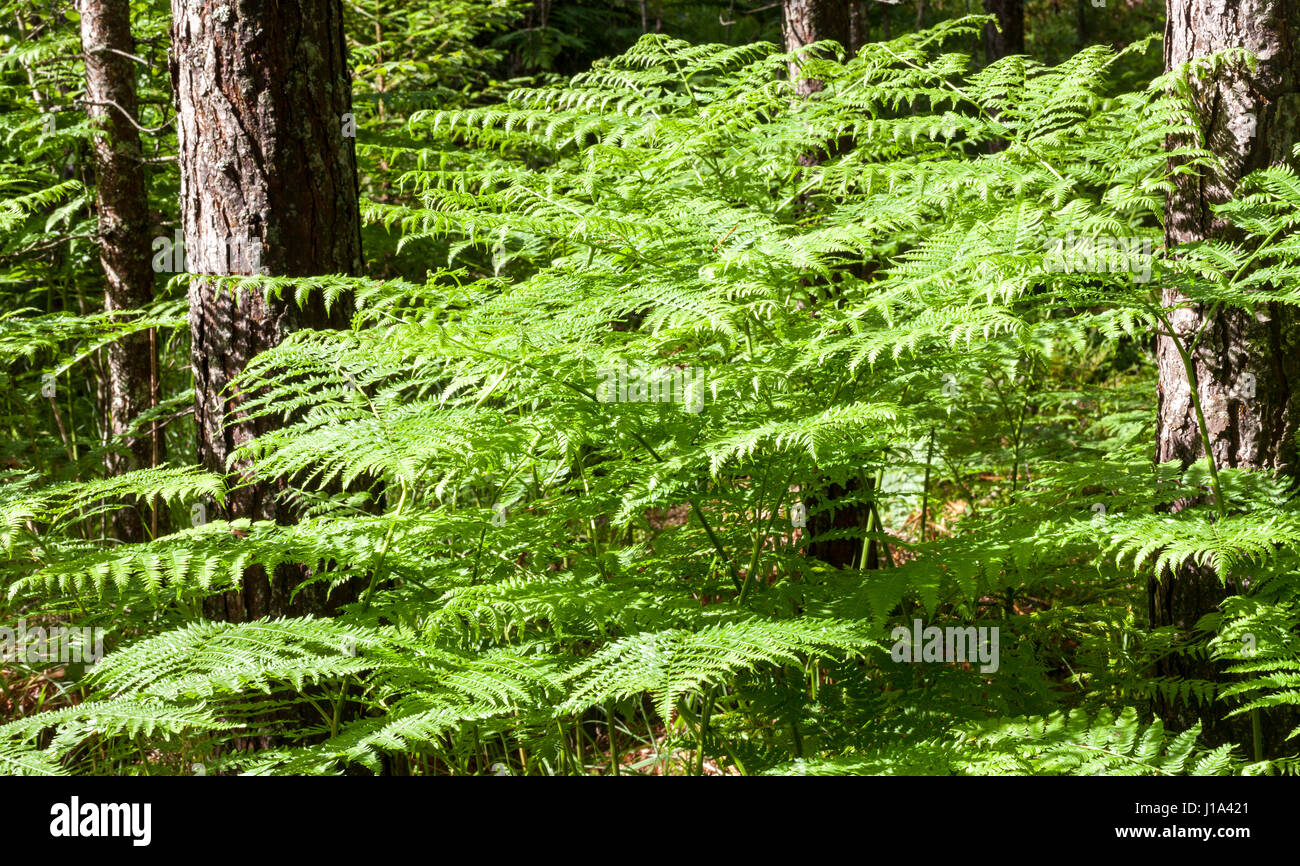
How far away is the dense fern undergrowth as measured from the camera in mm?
1930

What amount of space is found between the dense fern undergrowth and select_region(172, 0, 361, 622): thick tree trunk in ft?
0.51

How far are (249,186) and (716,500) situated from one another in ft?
5.58

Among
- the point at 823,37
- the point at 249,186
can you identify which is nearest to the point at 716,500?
the point at 249,186

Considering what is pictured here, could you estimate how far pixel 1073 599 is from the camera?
4.21 metres

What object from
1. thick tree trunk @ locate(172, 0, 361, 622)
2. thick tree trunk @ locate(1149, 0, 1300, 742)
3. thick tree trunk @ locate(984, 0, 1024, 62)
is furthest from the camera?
thick tree trunk @ locate(984, 0, 1024, 62)

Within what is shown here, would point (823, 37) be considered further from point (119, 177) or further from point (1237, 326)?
point (119, 177)

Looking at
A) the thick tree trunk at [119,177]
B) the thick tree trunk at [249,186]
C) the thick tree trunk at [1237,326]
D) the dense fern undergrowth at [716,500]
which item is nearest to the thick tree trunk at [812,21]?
the dense fern undergrowth at [716,500]

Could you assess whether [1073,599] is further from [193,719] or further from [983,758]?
[193,719]

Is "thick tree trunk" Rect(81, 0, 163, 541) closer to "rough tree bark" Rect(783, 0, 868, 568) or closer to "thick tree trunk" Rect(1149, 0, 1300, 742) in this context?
"rough tree bark" Rect(783, 0, 868, 568)

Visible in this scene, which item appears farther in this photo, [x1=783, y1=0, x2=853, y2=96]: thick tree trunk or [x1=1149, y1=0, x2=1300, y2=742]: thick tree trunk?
[x1=783, y1=0, x2=853, y2=96]: thick tree trunk

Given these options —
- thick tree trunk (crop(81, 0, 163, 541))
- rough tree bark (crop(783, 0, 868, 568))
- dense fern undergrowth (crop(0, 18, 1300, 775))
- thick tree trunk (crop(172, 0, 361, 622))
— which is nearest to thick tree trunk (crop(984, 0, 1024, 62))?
rough tree bark (crop(783, 0, 868, 568))

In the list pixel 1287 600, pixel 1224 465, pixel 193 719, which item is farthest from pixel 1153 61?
pixel 193 719

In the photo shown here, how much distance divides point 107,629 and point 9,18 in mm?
5526

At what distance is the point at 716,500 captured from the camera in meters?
2.71
